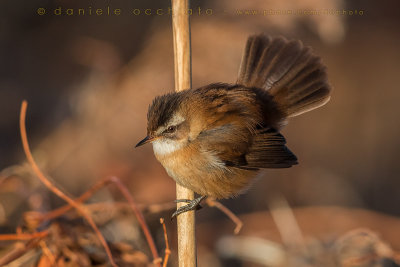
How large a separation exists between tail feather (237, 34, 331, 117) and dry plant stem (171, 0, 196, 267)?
1.25 meters

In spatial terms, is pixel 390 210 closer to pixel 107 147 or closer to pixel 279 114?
pixel 279 114

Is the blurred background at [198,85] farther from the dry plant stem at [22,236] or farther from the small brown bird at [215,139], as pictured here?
the dry plant stem at [22,236]

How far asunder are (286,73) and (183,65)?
4.78 feet

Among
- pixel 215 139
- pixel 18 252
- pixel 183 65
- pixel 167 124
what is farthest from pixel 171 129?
pixel 18 252

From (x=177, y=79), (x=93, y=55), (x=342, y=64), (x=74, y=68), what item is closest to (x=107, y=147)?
(x=93, y=55)

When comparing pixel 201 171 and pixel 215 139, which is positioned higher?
pixel 215 139

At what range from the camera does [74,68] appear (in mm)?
7164

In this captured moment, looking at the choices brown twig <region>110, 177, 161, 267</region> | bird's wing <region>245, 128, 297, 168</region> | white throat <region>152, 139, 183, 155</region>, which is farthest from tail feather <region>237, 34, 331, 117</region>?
brown twig <region>110, 177, 161, 267</region>

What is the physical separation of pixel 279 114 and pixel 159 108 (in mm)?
1045

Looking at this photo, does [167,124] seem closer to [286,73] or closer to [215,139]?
[215,139]

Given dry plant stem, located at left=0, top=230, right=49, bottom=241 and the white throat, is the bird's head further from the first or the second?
dry plant stem, located at left=0, top=230, right=49, bottom=241

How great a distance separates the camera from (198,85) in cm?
549

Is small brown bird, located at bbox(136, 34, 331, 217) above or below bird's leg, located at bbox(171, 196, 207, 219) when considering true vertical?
above

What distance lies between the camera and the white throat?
3.41m
